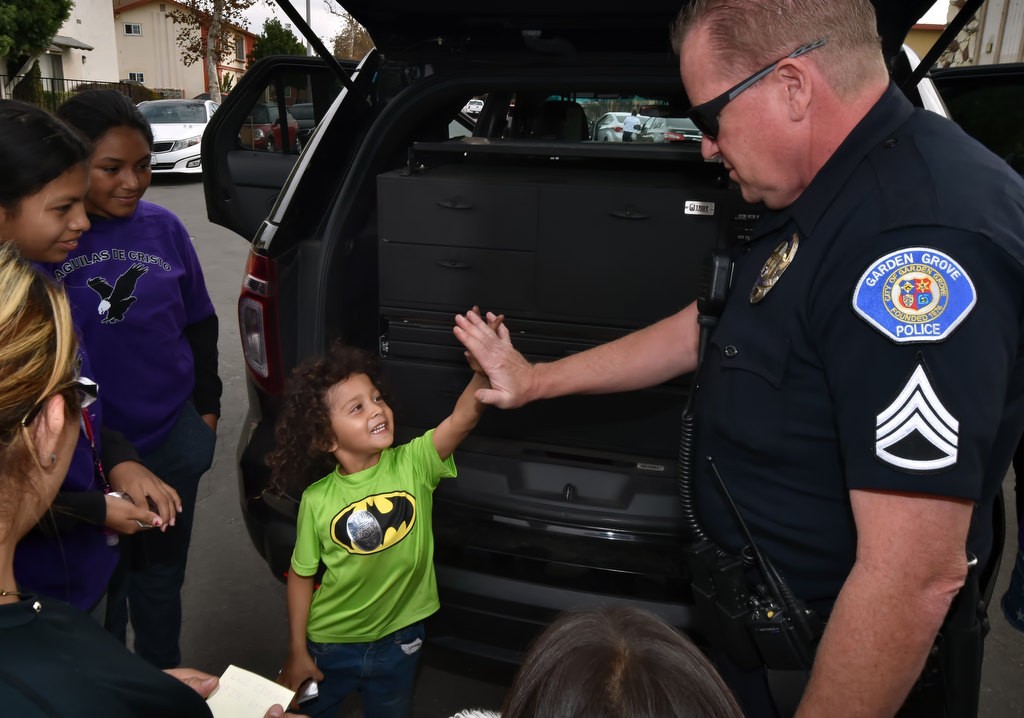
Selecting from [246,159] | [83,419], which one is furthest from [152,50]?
[83,419]

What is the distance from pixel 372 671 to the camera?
1.89m

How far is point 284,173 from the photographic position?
3.12 metres

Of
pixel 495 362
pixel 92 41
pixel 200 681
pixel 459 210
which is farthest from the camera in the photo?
pixel 92 41

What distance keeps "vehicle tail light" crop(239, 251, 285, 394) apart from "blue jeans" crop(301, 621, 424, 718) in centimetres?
72

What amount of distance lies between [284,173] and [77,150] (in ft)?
4.65

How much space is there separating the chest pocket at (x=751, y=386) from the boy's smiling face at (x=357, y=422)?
0.77m

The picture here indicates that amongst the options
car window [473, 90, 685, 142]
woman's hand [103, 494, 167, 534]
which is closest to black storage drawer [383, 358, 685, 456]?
woman's hand [103, 494, 167, 534]

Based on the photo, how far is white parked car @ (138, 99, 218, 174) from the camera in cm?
1399

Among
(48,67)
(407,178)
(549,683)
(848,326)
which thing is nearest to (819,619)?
(848,326)

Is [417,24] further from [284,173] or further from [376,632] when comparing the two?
[376,632]

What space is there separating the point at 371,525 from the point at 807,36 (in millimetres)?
1245

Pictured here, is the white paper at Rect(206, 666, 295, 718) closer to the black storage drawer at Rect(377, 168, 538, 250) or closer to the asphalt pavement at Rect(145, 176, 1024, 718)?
the asphalt pavement at Rect(145, 176, 1024, 718)

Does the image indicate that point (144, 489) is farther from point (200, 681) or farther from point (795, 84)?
point (795, 84)

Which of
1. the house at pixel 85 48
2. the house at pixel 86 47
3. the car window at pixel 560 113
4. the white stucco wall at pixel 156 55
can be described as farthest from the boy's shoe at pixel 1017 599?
the white stucco wall at pixel 156 55
